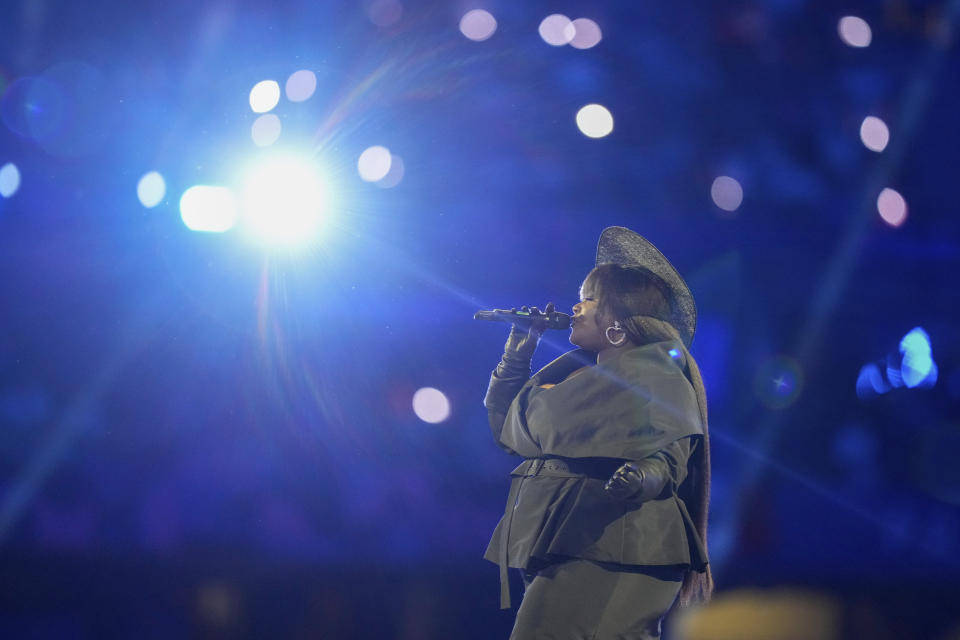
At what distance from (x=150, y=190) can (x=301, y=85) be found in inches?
28.9

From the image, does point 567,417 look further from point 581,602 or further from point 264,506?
point 264,506

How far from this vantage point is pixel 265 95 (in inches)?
124

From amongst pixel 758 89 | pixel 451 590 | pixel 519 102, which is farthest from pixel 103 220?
pixel 758 89

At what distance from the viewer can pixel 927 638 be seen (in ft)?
10.8

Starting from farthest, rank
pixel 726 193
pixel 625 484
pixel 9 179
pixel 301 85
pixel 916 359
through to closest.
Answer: pixel 916 359 → pixel 726 193 → pixel 301 85 → pixel 9 179 → pixel 625 484

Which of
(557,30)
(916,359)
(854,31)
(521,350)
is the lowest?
(521,350)

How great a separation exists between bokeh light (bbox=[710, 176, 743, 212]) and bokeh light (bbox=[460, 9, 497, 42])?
1146 millimetres

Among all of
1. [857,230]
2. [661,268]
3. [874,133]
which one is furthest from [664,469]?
[874,133]

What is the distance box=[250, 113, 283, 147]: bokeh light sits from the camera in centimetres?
313

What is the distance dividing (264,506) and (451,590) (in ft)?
2.62

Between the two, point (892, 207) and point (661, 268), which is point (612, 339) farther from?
point (892, 207)

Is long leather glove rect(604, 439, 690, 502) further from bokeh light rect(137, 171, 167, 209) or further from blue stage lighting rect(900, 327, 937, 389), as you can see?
blue stage lighting rect(900, 327, 937, 389)

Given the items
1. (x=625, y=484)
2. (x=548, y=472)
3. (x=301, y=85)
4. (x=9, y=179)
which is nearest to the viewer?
(x=625, y=484)

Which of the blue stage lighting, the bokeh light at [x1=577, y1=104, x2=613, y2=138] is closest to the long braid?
the bokeh light at [x1=577, y1=104, x2=613, y2=138]
